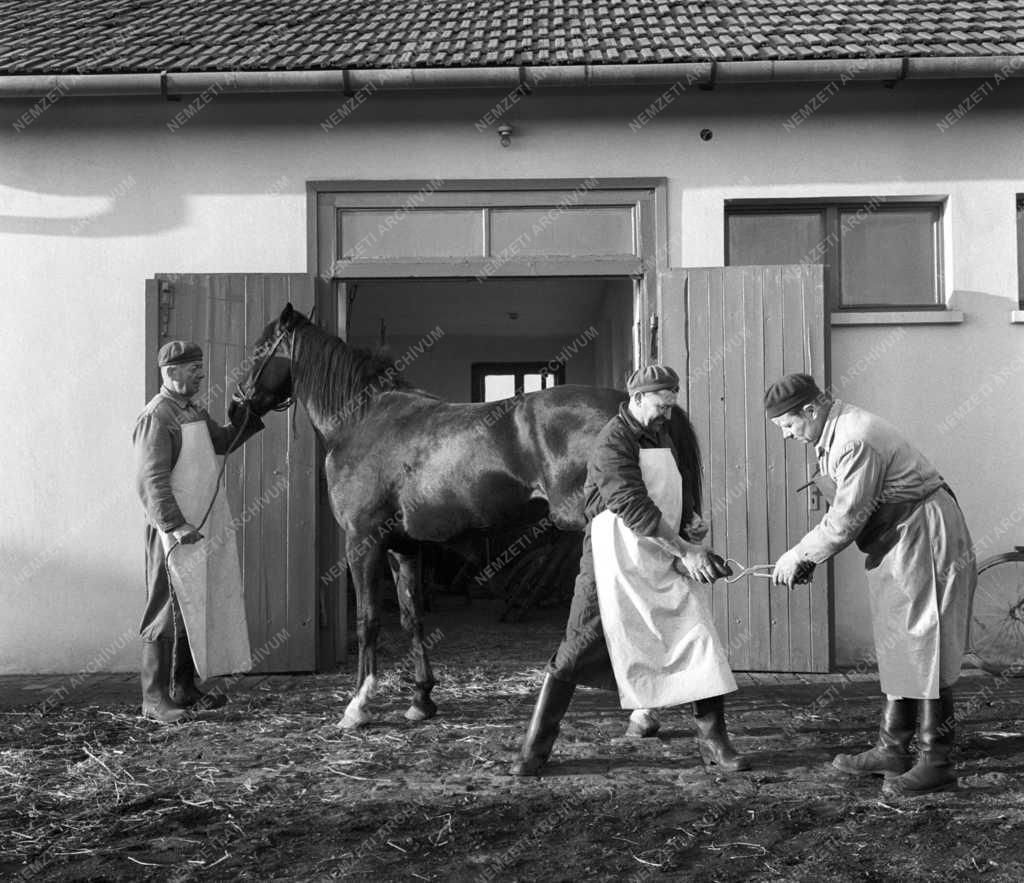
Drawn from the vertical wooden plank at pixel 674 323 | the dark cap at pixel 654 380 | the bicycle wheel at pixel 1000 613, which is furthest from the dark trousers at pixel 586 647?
the bicycle wheel at pixel 1000 613

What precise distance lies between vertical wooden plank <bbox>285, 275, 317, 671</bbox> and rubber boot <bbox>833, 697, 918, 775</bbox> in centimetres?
347

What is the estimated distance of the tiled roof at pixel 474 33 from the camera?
6.32 meters

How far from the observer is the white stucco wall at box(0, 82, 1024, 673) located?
251 inches

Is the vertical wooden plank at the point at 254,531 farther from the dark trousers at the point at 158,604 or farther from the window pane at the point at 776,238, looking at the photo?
Result: the window pane at the point at 776,238

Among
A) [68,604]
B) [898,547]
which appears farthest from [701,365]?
[68,604]

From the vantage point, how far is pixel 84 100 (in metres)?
6.49

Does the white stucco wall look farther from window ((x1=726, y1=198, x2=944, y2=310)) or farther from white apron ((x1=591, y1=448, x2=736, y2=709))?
white apron ((x1=591, y1=448, x2=736, y2=709))

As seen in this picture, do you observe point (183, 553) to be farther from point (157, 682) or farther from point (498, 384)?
point (498, 384)

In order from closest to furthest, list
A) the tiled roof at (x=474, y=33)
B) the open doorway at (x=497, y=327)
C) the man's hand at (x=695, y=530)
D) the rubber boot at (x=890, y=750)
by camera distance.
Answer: the rubber boot at (x=890, y=750)
the man's hand at (x=695, y=530)
the tiled roof at (x=474, y=33)
the open doorway at (x=497, y=327)

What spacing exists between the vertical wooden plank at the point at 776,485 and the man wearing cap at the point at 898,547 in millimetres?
2145

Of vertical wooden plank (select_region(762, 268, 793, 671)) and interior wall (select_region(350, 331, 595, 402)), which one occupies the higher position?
interior wall (select_region(350, 331, 595, 402))

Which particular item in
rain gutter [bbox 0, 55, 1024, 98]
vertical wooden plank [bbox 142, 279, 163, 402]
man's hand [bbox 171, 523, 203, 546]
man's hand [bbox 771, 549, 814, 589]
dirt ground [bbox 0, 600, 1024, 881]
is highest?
rain gutter [bbox 0, 55, 1024, 98]

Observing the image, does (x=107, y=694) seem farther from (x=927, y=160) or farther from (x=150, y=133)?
(x=927, y=160)

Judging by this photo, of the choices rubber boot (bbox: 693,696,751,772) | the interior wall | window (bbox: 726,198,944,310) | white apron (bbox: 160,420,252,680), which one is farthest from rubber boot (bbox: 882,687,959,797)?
the interior wall
